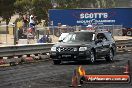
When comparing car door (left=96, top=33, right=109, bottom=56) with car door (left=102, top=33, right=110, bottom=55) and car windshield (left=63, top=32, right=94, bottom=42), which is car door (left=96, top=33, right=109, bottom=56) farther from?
car windshield (left=63, top=32, right=94, bottom=42)

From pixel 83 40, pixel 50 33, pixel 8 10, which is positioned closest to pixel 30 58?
pixel 83 40

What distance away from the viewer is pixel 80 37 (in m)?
22.2

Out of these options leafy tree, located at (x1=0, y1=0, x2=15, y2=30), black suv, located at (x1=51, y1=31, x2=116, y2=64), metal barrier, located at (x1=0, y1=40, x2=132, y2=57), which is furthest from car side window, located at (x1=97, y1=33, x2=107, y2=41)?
leafy tree, located at (x1=0, y1=0, x2=15, y2=30)

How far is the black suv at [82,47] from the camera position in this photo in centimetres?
2108

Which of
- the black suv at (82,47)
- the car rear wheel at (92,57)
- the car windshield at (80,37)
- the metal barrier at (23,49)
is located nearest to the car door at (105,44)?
the black suv at (82,47)

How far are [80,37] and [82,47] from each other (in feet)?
4.10

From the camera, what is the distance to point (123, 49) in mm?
34031

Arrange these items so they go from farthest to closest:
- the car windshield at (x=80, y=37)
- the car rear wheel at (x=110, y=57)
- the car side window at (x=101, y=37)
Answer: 1. the car rear wheel at (x=110, y=57)
2. the car side window at (x=101, y=37)
3. the car windshield at (x=80, y=37)

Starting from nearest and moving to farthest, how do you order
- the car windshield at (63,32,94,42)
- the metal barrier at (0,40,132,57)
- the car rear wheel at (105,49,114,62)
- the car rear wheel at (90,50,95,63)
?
1. the metal barrier at (0,40,132,57)
2. the car rear wheel at (90,50,95,63)
3. the car windshield at (63,32,94,42)
4. the car rear wheel at (105,49,114,62)

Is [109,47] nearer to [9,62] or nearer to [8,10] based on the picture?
[9,62]

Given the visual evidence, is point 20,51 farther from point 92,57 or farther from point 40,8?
point 40,8

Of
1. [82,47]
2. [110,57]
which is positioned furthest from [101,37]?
[82,47]

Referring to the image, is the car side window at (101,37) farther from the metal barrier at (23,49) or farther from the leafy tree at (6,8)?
the leafy tree at (6,8)

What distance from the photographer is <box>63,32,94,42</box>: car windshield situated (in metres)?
22.0
